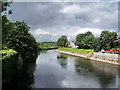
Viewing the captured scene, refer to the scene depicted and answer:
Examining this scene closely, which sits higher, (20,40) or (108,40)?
(108,40)

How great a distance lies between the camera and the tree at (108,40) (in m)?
51.5

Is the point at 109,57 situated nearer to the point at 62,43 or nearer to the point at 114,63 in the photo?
the point at 114,63

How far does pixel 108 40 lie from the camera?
51.6 m

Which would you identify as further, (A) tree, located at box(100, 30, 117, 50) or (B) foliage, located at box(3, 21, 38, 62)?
(A) tree, located at box(100, 30, 117, 50)

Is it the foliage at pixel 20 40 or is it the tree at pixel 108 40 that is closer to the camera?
the foliage at pixel 20 40

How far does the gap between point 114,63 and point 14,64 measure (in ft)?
71.8

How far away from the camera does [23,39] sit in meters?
29.0

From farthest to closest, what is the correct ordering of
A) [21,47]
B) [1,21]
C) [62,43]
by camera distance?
1. [62,43]
2. [21,47]
3. [1,21]

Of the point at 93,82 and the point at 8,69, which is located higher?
the point at 8,69

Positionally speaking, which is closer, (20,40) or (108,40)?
(20,40)

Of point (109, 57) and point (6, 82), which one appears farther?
point (109, 57)

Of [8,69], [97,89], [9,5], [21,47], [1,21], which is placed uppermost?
[9,5]

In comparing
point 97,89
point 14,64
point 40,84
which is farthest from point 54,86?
point 14,64

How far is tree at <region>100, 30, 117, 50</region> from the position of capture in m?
51.5
